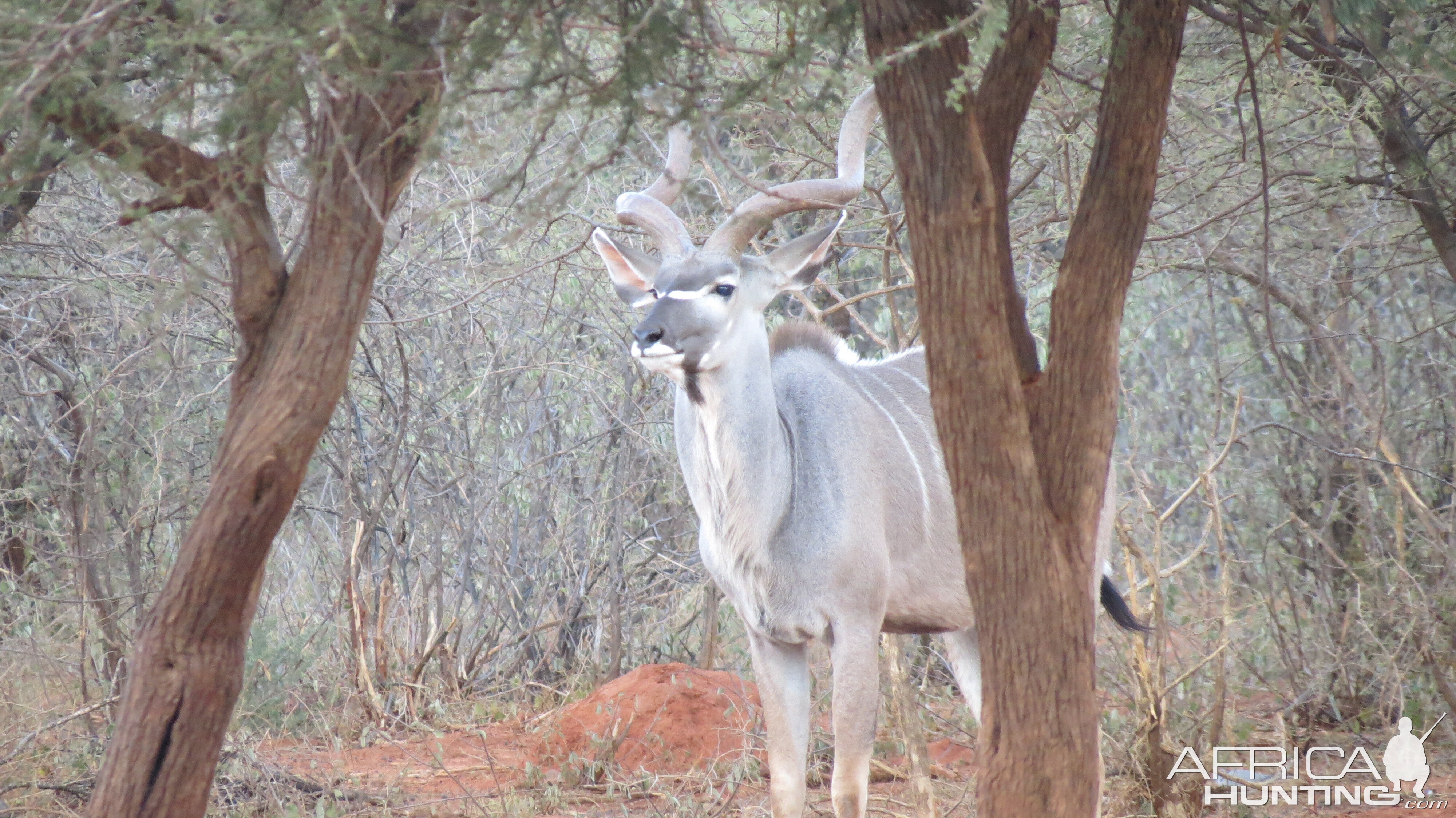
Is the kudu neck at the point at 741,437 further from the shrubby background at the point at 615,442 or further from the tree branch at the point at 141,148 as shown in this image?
the tree branch at the point at 141,148

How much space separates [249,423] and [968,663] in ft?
9.24

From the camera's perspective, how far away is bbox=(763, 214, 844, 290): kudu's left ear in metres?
4.20

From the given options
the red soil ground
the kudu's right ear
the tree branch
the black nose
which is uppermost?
the kudu's right ear

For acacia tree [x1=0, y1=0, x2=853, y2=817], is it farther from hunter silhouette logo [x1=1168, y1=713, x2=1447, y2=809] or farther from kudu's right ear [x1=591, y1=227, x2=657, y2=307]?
hunter silhouette logo [x1=1168, y1=713, x2=1447, y2=809]

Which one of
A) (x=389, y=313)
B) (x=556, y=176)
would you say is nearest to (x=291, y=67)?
(x=556, y=176)

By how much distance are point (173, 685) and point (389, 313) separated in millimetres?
2646

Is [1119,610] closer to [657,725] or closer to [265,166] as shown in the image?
[657,725]

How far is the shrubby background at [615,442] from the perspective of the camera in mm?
4652

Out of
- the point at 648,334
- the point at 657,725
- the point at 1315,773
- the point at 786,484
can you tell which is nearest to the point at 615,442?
the point at 657,725

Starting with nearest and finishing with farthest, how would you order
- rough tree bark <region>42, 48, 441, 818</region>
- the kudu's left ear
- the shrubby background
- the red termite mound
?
rough tree bark <region>42, 48, 441, 818</region> → the kudu's left ear → the shrubby background → the red termite mound

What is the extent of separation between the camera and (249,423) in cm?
278

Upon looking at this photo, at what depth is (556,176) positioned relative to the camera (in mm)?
2463

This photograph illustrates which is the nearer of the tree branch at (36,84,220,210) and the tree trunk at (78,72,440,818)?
the tree branch at (36,84,220,210)

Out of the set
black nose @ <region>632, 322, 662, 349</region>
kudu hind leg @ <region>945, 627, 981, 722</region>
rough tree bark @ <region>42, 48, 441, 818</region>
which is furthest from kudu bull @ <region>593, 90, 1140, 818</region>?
rough tree bark @ <region>42, 48, 441, 818</region>
